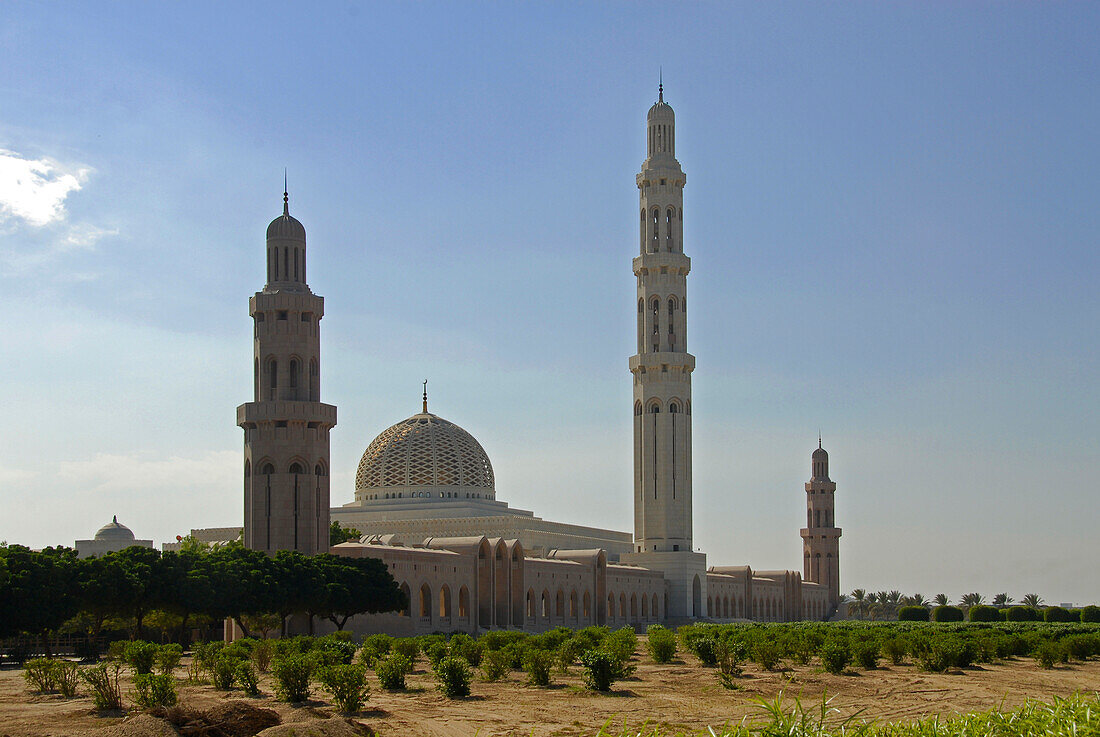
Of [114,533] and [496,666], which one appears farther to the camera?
[114,533]

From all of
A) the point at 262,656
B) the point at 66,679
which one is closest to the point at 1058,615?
the point at 262,656

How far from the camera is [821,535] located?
88812 mm

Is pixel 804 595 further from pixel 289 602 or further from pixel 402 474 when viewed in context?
pixel 289 602

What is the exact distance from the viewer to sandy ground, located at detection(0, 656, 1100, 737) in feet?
56.1

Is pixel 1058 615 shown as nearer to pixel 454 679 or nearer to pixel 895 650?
pixel 895 650

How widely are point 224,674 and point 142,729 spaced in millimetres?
7787

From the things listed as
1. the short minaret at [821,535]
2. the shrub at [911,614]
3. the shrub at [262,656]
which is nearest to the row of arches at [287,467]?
the shrub at [262,656]

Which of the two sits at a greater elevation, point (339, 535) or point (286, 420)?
Answer: point (286, 420)

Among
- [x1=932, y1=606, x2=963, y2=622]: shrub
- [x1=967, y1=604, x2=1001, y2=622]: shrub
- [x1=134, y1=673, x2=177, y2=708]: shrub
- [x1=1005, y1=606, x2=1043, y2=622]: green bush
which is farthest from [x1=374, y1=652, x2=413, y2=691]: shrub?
[x1=932, y1=606, x2=963, y2=622]: shrub

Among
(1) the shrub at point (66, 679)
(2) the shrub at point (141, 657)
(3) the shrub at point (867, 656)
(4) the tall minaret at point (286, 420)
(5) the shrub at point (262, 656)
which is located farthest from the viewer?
(4) the tall minaret at point (286, 420)

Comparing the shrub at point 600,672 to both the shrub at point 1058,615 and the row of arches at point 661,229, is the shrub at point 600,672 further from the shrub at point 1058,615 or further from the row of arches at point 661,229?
the shrub at point 1058,615

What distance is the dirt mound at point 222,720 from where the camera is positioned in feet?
47.9

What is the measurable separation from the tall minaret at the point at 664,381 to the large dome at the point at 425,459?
9821 millimetres

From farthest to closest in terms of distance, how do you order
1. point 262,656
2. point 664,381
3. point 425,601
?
point 664,381
point 425,601
point 262,656
